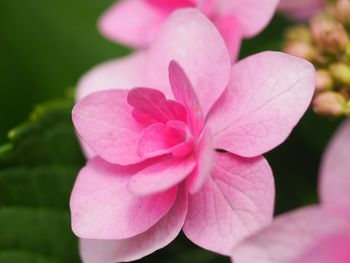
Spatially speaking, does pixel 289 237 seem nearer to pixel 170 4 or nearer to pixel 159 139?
pixel 159 139

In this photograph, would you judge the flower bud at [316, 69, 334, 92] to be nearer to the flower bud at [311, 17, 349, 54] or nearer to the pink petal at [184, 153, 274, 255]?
the flower bud at [311, 17, 349, 54]

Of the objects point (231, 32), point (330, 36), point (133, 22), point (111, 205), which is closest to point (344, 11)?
point (330, 36)

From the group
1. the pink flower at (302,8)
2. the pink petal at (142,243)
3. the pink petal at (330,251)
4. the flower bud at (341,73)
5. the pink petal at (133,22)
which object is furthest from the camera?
the pink flower at (302,8)

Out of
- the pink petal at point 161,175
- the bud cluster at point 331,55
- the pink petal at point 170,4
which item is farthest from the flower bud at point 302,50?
the pink petal at point 161,175

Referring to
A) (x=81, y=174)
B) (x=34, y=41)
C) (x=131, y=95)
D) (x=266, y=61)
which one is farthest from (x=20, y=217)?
(x=34, y=41)

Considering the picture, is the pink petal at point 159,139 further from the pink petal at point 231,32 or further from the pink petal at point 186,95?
the pink petal at point 231,32

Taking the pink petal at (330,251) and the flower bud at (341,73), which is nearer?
the pink petal at (330,251)
